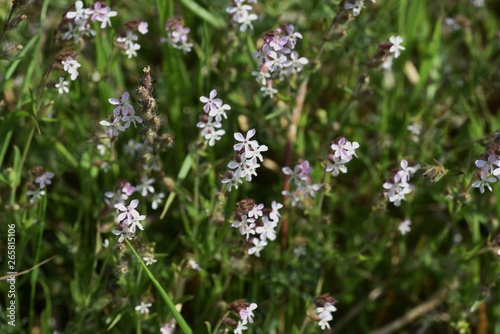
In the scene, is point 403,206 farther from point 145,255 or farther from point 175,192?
point 145,255

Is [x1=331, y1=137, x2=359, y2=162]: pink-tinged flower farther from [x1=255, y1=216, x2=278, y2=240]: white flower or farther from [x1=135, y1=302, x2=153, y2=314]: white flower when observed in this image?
[x1=135, y1=302, x2=153, y2=314]: white flower

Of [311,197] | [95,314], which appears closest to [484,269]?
[311,197]

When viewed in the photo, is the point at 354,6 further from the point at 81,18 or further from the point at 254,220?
the point at 81,18

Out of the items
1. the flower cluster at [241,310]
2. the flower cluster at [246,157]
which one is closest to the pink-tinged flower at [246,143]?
the flower cluster at [246,157]

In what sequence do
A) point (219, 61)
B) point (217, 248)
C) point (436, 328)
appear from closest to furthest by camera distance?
point (217, 248) → point (219, 61) → point (436, 328)

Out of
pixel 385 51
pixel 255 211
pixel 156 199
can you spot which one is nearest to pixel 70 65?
pixel 156 199

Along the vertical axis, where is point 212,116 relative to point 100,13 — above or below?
below
